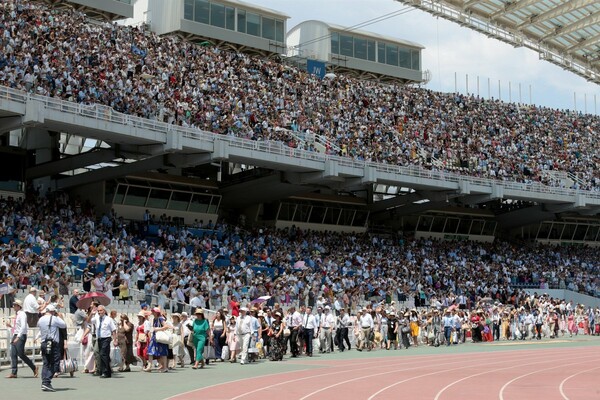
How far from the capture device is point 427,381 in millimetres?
18344

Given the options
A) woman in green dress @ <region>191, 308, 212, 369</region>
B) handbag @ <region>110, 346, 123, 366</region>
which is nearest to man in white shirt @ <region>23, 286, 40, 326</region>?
handbag @ <region>110, 346, 123, 366</region>

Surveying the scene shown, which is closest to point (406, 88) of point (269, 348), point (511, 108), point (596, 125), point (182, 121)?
point (511, 108)

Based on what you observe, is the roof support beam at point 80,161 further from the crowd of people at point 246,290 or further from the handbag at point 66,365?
the handbag at point 66,365

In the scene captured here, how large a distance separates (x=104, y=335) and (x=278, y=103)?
2982 centimetres

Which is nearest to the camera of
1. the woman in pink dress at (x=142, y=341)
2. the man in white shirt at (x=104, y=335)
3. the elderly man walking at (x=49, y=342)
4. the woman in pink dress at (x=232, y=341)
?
the elderly man walking at (x=49, y=342)

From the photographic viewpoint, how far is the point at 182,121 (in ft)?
125

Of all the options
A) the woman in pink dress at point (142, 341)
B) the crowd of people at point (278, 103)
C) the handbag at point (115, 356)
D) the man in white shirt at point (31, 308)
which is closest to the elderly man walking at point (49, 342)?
the man in white shirt at point (31, 308)

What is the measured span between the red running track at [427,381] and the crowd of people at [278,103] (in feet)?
58.5

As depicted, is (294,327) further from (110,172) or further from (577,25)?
(577,25)

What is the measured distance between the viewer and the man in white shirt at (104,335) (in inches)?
691

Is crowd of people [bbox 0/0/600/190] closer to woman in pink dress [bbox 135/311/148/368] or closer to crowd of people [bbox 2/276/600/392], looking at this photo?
crowd of people [bbox 2/276/600/392]

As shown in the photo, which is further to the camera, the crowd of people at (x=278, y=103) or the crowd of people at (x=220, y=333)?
the crowd of people at (x=278, y=103)

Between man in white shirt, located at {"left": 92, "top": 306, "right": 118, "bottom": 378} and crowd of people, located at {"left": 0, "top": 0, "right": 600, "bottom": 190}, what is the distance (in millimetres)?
17078

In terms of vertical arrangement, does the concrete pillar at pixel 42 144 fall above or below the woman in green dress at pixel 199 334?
above
